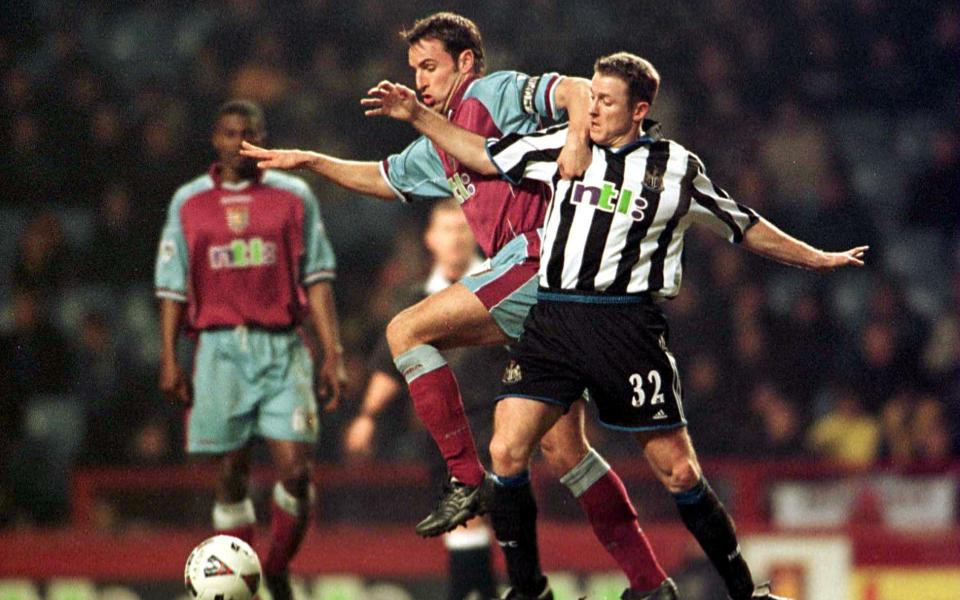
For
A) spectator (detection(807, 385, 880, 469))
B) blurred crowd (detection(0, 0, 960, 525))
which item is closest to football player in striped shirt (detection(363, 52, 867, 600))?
blurred crowd (detection(0, 0, 960, 525))

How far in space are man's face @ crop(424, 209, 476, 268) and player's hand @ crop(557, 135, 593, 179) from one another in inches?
70.6

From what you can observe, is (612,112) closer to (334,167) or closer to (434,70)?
(434,70)

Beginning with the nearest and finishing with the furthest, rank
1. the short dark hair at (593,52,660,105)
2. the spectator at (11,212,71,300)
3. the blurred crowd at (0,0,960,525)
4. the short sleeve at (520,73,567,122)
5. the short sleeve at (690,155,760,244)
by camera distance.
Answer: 1. the short dark hair at (593,52,660,105)
2. the short sleeve at (690,155,760,244)
3. the short sleeve at (520,73,567,122)
4. the blurred crowd at (0,0,960,525)
5. the spectator at (11,212,71,300)

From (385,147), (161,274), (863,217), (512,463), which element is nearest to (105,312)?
(385,147)

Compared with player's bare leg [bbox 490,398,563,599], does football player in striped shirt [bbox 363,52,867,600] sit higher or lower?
higher

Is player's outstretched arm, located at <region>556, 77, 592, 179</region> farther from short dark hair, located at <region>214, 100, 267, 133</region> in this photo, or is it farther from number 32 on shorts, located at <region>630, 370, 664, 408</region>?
short dark hair, located at <region>214, 100, 267, 133</region>

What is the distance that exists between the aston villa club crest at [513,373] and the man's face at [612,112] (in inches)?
29.6

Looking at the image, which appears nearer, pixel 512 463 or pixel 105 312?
pixel 512 463

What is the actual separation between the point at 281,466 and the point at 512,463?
5.72 ft

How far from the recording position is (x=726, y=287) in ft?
31.8

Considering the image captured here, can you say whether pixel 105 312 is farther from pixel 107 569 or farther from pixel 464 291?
pixel 464 291

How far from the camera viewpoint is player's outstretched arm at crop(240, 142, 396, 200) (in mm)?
5305

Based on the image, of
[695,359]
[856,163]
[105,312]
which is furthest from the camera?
[856,163]

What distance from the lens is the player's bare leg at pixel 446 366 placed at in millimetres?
5188
